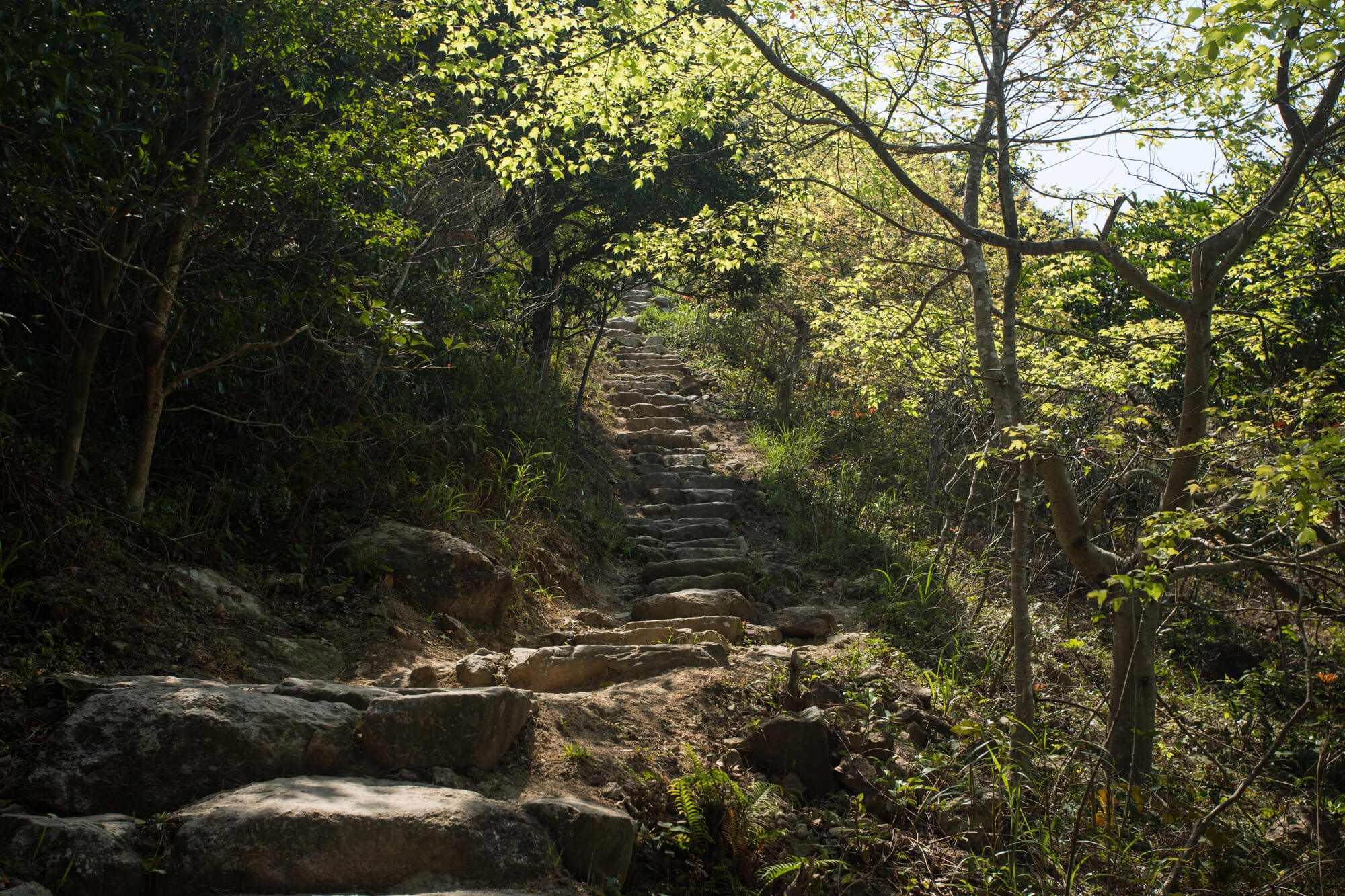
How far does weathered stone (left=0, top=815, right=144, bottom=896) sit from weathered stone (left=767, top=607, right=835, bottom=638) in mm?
4502

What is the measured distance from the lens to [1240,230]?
13.7ft

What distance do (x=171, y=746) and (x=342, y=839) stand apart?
26.7 inches

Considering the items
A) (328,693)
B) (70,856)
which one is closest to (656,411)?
(328,693)

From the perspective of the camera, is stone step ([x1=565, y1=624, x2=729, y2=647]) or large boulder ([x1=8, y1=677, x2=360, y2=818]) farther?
stone step ([x1=565, y1=624, x2=729, y2=647])

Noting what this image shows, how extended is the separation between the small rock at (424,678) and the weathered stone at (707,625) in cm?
176

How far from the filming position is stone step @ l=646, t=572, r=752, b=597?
6699mm

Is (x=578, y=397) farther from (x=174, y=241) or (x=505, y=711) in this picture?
(x=505, y=711)

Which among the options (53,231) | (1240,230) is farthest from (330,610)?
(1240,230)

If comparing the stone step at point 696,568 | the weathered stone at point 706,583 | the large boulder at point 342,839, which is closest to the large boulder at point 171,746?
the large boulder at point 342,839

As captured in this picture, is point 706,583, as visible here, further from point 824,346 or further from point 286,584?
point 286,584

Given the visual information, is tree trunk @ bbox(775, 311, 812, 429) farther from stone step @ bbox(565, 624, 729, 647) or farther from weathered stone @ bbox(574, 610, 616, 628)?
stone step @ bbox(565, 624, 729, 647)

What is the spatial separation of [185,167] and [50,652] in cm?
271

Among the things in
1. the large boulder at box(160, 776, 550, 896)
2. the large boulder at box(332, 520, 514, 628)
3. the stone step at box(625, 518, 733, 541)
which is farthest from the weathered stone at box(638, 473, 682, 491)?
the large boulder at box(160, 776, 550, 896)

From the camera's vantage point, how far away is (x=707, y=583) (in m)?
6.70
